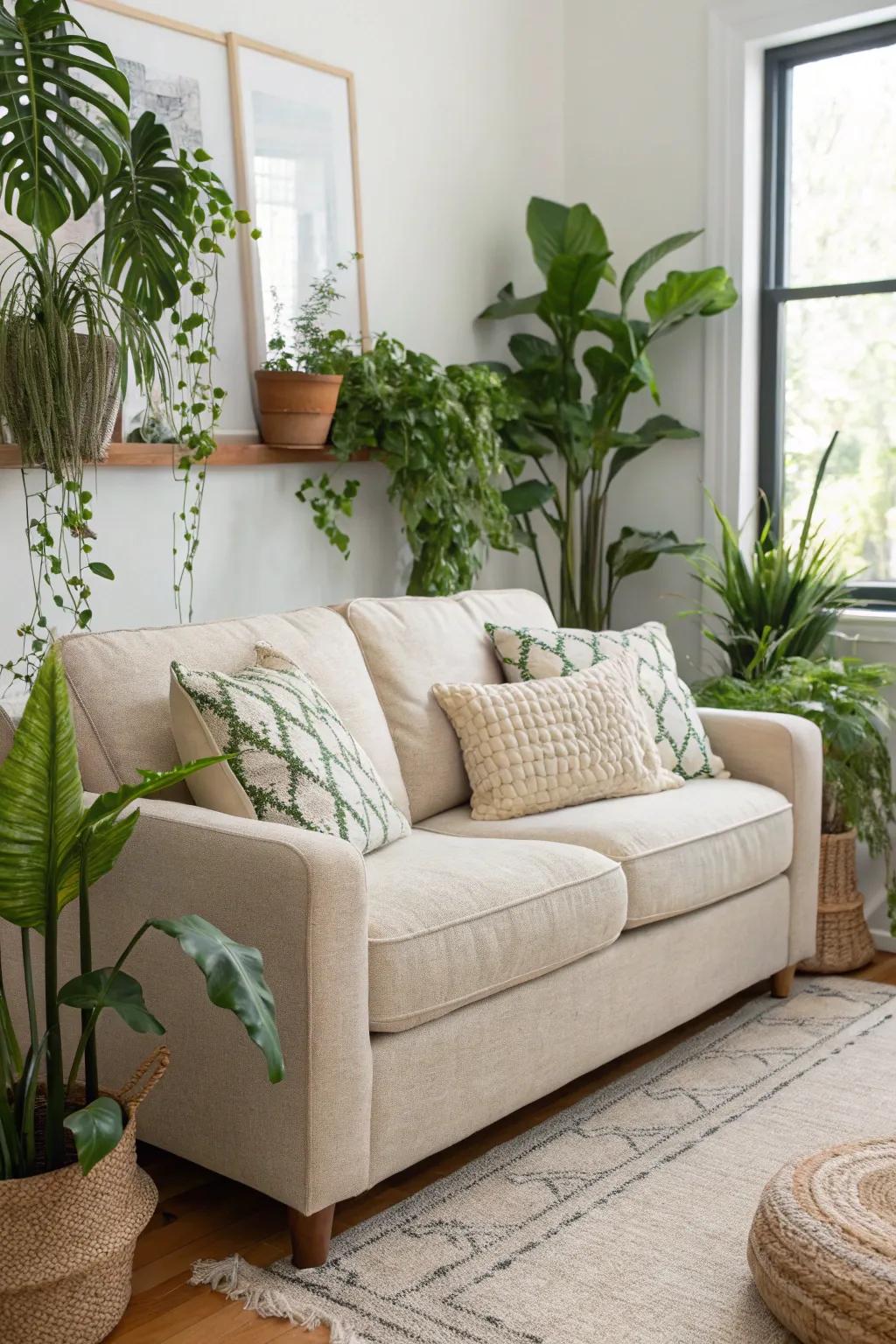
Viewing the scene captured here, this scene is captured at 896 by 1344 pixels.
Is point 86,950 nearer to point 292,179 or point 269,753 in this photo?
point 269,753

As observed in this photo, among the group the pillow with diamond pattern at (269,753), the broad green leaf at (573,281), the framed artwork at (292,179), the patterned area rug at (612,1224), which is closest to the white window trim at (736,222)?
the broad green leaf at (573,281)

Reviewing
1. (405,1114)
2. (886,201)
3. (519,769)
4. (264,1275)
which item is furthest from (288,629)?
(886,201)

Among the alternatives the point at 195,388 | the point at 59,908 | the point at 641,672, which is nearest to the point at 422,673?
the point at 641,672

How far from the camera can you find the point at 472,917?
2260 millimetres

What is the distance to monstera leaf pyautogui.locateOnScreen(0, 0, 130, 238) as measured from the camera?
241cm

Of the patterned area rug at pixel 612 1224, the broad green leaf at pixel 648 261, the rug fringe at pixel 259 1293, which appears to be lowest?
the patterned area rug at pixel 612 1224

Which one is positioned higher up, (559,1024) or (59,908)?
(59,908)

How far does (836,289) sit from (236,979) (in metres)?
3.00

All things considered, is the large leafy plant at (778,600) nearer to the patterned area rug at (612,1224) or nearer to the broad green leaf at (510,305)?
the broad green leaf at (510,305)

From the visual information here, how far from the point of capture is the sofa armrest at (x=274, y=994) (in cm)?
197

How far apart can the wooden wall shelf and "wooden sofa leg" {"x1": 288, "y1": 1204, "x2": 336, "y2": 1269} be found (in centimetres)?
150

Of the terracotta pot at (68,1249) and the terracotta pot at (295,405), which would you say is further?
the terracotta pot at (295,405)

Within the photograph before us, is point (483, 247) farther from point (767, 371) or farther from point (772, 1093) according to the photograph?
point (772, 1093)

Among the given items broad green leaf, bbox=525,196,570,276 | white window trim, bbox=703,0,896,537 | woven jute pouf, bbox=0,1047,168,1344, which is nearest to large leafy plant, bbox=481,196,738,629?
broad green leaf, bbox=525,196,570,276
